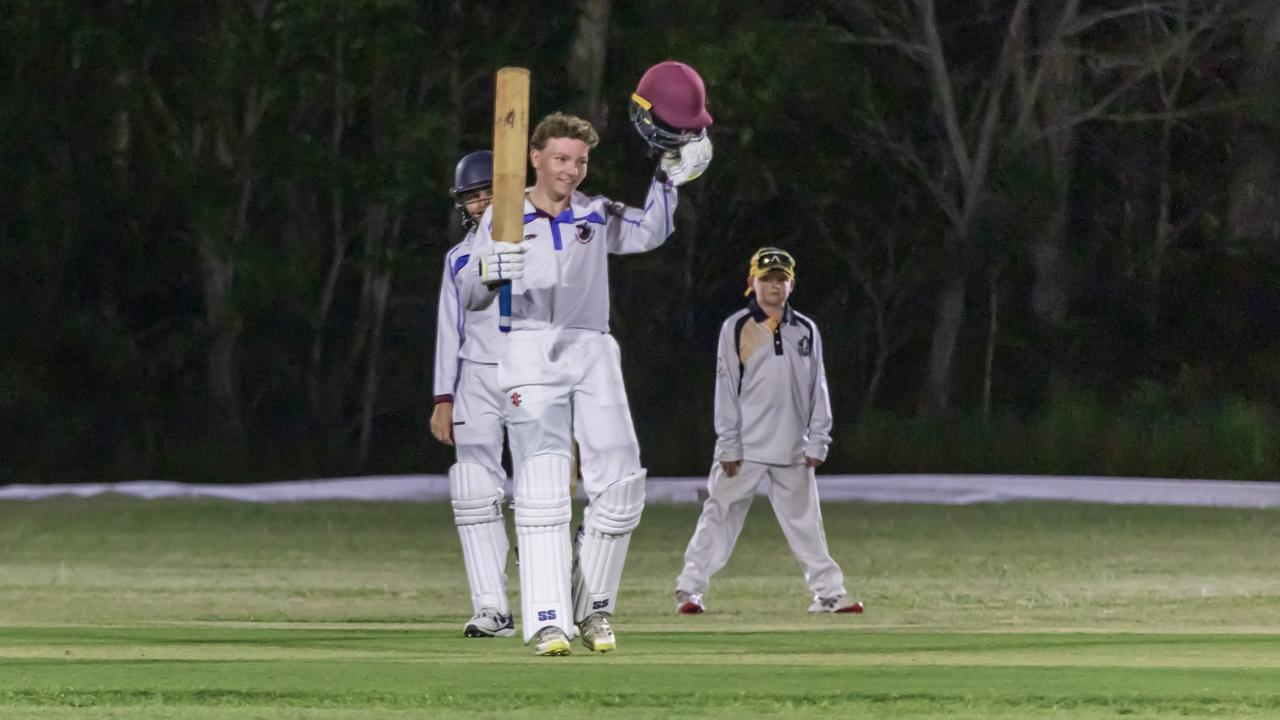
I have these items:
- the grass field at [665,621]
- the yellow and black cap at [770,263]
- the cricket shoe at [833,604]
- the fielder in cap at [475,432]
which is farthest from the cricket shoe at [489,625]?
the yellow and black cap at [770,263]

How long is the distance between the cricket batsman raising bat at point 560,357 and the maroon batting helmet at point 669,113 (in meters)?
0.12

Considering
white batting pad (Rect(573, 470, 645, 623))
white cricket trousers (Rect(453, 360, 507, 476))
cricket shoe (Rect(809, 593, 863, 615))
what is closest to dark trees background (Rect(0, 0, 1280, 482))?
cricket shoe (Rect(809, 593, 863, 615))

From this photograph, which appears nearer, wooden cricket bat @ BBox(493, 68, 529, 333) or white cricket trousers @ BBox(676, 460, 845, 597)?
wooden cricket bat @ BBox(493, 68, 529, 333)

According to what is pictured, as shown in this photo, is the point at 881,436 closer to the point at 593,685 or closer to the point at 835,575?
the point at 835,575

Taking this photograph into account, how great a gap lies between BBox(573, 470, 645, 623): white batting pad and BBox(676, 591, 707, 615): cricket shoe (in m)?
3.65

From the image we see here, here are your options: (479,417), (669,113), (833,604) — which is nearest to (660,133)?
(669,113)

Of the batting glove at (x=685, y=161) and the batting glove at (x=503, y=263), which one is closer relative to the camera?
the batting glove at (x=503, y=263)

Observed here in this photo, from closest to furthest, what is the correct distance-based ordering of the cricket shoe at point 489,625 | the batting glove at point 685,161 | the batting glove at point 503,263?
the batting glove at point 503,263 → the batting glove at point 685,161 → the cricket shoe at point 489,625

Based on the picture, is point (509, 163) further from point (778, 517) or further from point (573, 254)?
point (778, 517)

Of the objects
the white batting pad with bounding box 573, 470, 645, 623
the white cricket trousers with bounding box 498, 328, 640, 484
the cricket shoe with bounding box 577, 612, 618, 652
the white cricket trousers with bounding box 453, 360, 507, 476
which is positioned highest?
the white cricket trousers with bounding box 498, 328, 640, 484

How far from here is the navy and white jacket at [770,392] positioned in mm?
13852

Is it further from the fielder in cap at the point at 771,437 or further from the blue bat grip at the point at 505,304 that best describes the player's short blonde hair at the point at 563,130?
the fielder in cap at the point at 771,437

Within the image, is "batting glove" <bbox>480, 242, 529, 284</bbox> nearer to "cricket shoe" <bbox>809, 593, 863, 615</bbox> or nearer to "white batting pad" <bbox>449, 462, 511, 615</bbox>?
"white batting pad" <bbox>449, 462, 511, 615</bbox>

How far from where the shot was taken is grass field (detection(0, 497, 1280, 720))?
8.41 meters
